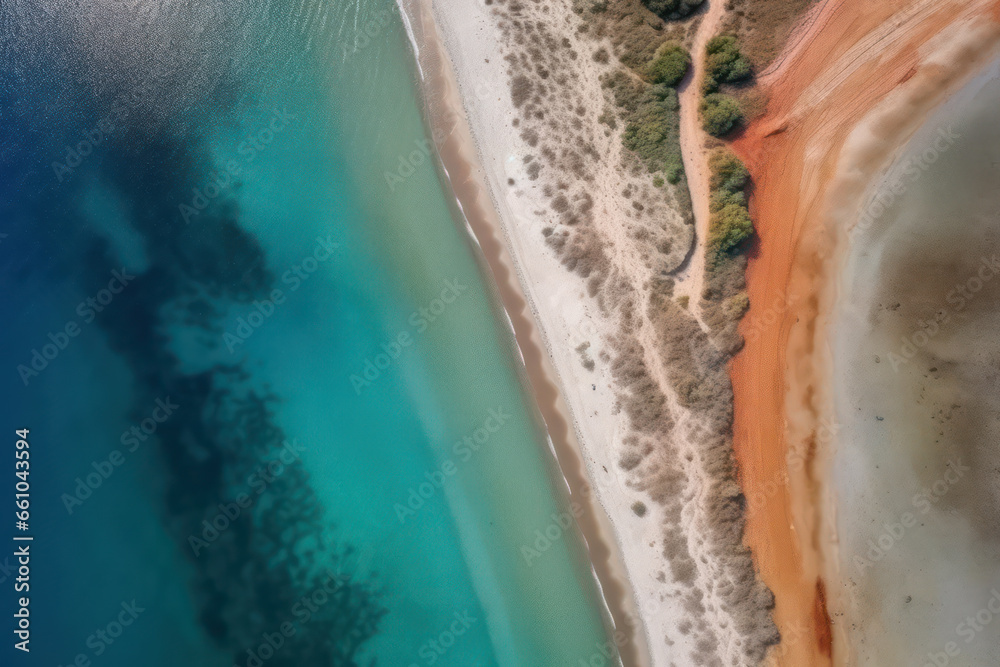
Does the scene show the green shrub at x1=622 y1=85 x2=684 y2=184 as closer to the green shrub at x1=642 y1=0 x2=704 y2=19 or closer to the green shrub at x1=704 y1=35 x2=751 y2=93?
the green shrub at x1=704 y1=35 x2=751 y2=93

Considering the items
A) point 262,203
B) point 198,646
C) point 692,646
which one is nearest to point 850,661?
point 692,646

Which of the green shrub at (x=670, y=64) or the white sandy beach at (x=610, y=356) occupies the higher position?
the green shrub at (x=670, y=64)

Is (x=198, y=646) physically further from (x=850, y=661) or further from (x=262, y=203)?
(x=850, y=661)

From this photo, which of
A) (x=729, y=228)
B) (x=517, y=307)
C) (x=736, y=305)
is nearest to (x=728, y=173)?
(x=729, y=228)

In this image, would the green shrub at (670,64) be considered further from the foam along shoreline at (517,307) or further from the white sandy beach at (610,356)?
the foam along shoreline at (517,307)

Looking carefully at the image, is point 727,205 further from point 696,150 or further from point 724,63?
point 724,63

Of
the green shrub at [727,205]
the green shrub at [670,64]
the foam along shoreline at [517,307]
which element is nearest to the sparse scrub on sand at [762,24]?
the green shrub at [670,64]
